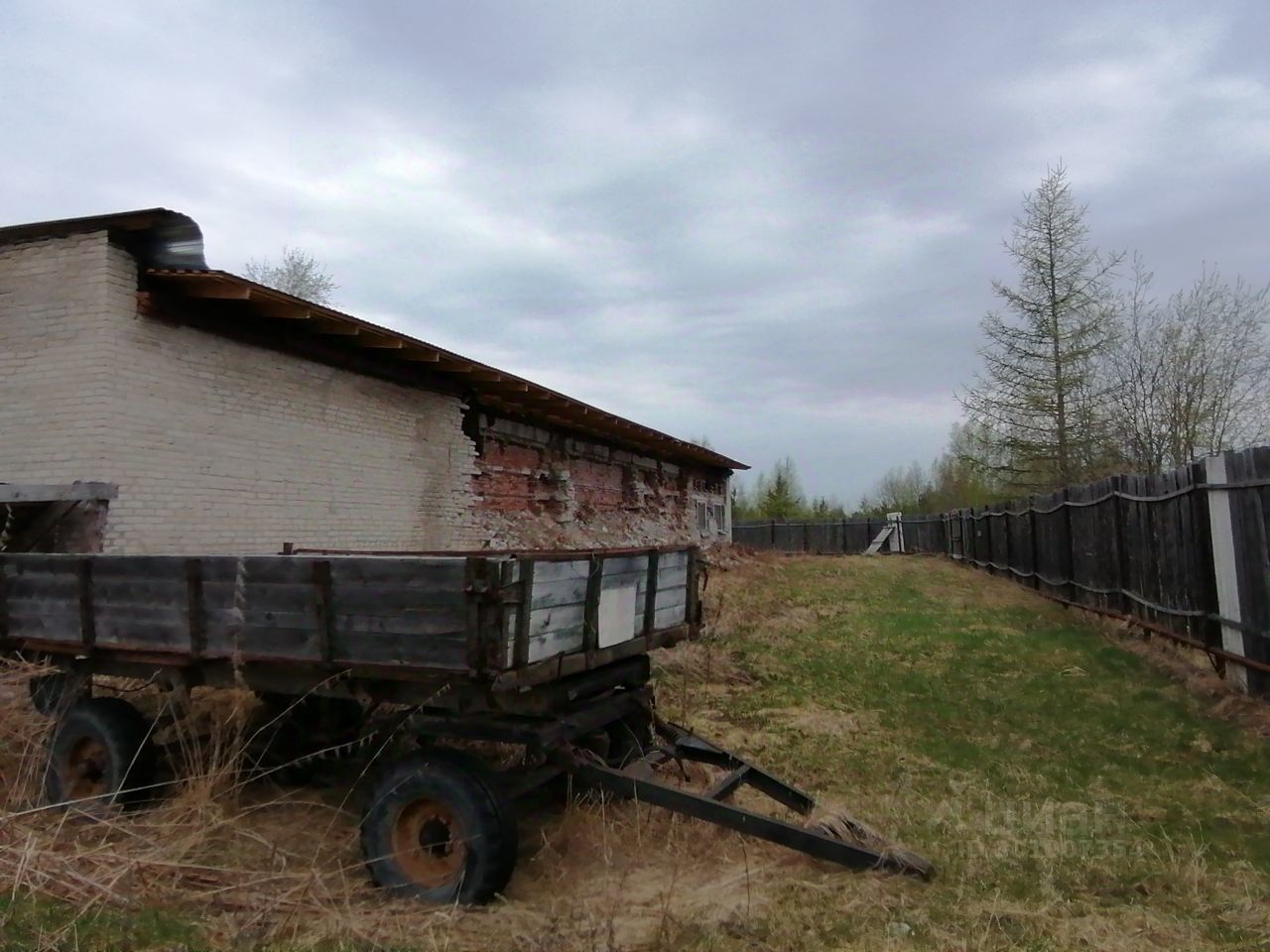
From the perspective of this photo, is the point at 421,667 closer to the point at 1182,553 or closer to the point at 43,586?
the point at 43,586

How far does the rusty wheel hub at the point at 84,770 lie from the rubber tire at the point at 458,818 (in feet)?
6.23

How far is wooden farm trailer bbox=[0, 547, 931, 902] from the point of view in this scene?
144 inches

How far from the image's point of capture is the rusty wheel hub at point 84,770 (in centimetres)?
470

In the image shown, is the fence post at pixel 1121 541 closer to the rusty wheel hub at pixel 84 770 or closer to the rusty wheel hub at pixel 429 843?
the rusty wheel hub at pixel 429 843

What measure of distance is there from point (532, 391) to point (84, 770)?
7.80 meters

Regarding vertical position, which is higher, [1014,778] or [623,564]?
[623,564]

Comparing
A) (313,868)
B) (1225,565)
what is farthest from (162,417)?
(1225,565)

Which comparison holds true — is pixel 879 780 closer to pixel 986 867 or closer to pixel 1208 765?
pixel 986 867

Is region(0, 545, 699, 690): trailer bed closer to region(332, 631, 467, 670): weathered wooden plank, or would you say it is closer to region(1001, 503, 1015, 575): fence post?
region(332, 631, 467, 670): weathered wooden plank

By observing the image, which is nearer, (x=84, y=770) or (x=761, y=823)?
(x=761, y=823)

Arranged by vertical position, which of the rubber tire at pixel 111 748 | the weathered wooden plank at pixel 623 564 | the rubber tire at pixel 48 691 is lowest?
the rubber tire at pixel 111 748

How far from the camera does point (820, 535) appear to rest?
127 feet

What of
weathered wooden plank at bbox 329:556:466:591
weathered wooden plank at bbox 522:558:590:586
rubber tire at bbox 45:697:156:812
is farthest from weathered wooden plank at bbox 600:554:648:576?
rubber tire at bbox 45:697:156:812

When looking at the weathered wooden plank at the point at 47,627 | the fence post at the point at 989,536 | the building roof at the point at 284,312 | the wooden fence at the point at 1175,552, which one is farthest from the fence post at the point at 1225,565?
the fence post at the point at 989,536
